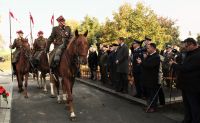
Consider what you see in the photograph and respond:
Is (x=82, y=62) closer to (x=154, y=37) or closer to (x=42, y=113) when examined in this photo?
(x=42, y=113)

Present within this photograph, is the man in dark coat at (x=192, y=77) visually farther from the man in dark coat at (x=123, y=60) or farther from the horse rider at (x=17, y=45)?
the horse rider at (x=17, y=45)

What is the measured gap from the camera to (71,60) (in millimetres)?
10180

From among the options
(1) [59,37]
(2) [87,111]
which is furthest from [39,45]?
(2) [87,111]

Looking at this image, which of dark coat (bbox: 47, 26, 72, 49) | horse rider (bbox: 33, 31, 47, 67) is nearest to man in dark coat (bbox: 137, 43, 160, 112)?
dark coat (bbox: 47, 26, 72, 49)

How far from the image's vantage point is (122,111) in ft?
34.0

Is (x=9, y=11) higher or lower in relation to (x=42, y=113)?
higher

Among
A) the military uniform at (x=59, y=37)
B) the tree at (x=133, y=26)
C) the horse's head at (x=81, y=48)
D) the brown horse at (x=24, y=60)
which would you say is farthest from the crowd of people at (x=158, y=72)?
the tree at (x=133, y=26)

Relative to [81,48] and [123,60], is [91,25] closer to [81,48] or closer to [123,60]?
[123,60]

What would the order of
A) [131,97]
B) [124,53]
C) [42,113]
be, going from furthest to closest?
[124,53] < [131,97] < [42,113]

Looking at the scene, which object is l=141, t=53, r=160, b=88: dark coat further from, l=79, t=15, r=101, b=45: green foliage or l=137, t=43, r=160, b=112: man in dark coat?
l=79, t=15, r=101, b=45: green foliage

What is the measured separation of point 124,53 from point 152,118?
4.82 meters

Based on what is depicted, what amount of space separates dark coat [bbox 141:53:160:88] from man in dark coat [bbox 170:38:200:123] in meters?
1.93

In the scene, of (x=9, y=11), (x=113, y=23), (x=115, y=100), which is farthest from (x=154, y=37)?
(x=115, y=100)

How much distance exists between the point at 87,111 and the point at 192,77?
162 inches
